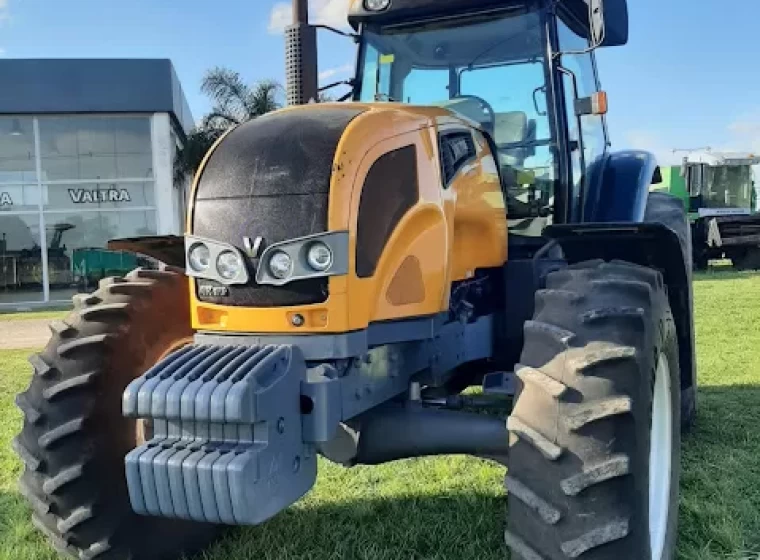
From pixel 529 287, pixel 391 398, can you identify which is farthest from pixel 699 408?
pixel 391 398

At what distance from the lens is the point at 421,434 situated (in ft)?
10.4

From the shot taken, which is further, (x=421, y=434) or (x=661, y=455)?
(x=661, y=455)

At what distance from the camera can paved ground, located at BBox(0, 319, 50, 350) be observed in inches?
453

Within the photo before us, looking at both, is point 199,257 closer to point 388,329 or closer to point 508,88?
point 388,329

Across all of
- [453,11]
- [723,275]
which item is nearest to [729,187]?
[723,275]

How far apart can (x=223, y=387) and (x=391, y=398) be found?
1002 mm

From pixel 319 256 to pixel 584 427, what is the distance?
3.15 feet

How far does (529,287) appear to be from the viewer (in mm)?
3732

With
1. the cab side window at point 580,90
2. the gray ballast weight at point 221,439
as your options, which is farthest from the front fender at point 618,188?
the gray ballast weight at point 221,439

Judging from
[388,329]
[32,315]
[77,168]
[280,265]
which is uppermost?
[77,168]

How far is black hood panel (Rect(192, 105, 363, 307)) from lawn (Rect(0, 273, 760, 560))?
136 centimetres

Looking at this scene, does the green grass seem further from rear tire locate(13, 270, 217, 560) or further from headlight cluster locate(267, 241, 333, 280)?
headlight cluster locate(267, 241, 333, 280)

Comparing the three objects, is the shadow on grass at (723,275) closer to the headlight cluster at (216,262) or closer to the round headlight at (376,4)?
the round headlight at (376,4)

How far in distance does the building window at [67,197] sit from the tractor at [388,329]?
1694cm
